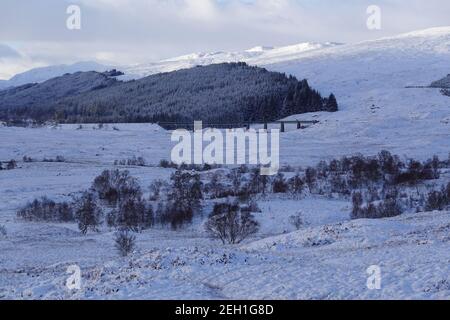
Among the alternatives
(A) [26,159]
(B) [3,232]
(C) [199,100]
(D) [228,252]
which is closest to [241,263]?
(D) [228,252]

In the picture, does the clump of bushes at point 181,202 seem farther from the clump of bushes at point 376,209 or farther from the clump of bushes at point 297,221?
the clump of bushes at point 376,209

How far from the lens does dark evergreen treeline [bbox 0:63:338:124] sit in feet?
433

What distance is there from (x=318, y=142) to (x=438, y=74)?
86432mm

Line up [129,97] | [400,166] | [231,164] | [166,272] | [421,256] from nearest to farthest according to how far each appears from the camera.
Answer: [166,272]
[421,256]
[400,166]
[231,164]
[129,97]

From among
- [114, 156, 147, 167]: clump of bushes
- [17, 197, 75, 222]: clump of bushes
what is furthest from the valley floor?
[114, 156, 147, 167]: clump of bushes

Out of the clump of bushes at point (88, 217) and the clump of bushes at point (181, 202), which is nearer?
the clump of bushes at point (88, 217)

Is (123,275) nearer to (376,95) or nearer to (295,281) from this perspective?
(295,281)

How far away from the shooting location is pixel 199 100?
152000 millimetres

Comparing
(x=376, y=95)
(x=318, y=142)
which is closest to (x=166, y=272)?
(x=318, y=142)

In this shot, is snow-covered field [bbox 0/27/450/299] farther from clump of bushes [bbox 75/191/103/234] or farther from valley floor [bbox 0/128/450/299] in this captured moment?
clump of bushes [bbox 75/191/103/234]

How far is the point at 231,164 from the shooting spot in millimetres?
66938

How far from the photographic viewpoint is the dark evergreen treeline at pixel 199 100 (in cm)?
13188

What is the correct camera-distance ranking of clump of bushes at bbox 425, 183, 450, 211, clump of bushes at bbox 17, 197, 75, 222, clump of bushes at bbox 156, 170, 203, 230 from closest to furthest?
1. clump of bushes at bbox 156, 170, 203, 230
2. clump of bushes at bbox 17, 197, 75, 222
3. clump of bushes at bbox 425, 183, 450, 211

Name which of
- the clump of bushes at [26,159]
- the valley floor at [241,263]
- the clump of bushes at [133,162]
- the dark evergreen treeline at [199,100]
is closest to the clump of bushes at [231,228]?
the valley floor at [241,263]
